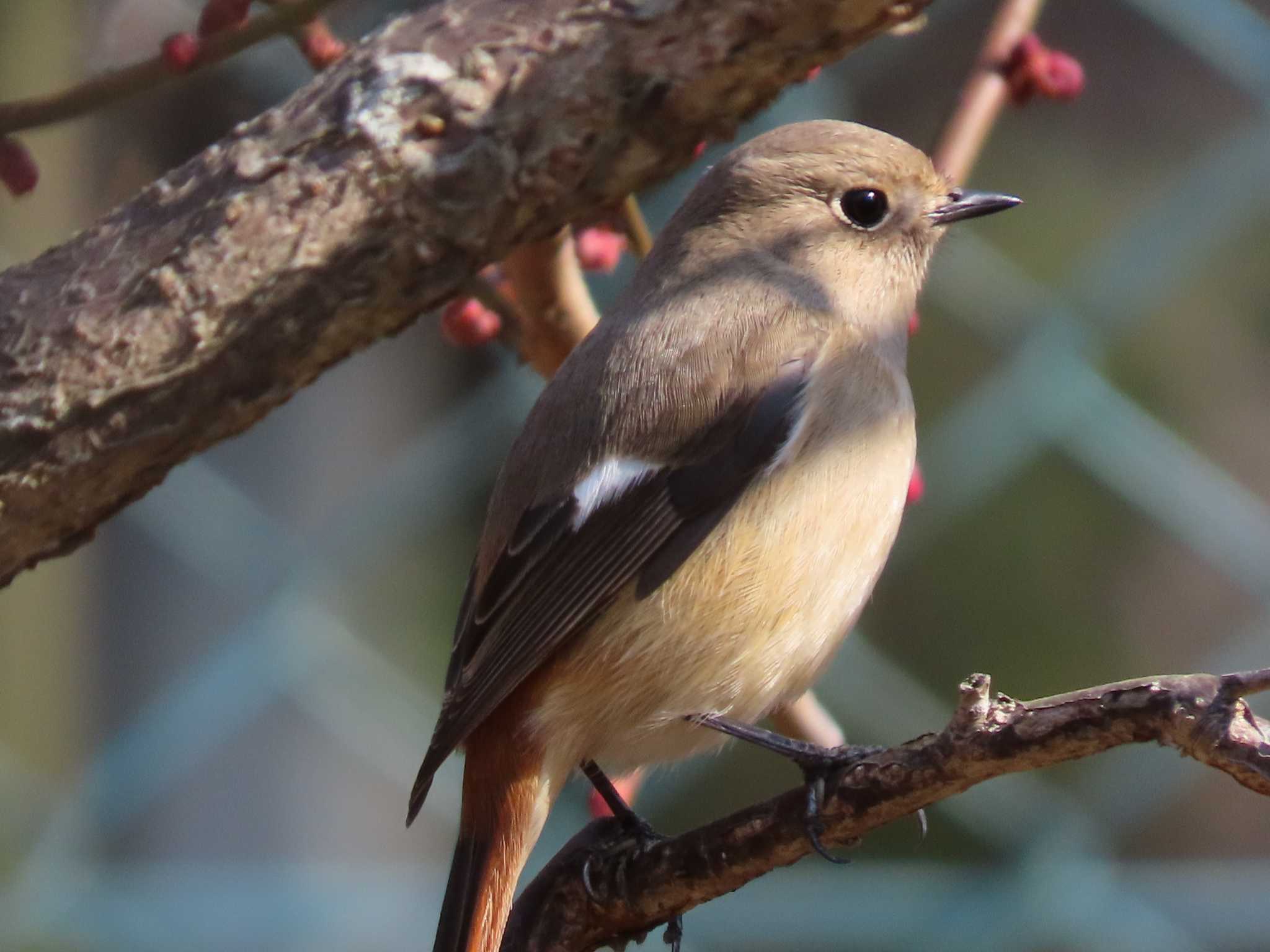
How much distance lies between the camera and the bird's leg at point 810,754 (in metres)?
1.44

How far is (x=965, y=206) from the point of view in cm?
205

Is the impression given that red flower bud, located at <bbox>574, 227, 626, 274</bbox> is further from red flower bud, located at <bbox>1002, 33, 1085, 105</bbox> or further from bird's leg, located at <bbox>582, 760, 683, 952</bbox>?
bird's leg, located at <bbox>582, 760, 683, 952</bbox>

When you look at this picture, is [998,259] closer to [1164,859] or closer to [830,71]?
[830,71]

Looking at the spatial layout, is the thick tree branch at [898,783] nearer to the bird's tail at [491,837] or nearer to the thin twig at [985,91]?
the bird's tail at [491,837]

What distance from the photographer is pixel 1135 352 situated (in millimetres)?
4035

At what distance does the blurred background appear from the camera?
11.1ft

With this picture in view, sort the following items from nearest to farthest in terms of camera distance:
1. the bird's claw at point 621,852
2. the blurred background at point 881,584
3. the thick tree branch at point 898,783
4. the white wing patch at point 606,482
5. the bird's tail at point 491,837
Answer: the thick tree branch at point 898,783, the bird's claw at point 621,852, the bird's tail at point 491,837, the white wing patch at point 606,482, the blurred background at point 881,584

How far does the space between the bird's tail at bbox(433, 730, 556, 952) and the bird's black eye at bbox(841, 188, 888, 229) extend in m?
0.75

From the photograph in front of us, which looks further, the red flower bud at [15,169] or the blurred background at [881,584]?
the blurred background at [881,584]

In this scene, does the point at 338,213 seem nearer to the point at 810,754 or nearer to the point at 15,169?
the point at 15,169

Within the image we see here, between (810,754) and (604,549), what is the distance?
0.35 metres

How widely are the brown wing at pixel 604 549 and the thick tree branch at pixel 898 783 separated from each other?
0.18 meters

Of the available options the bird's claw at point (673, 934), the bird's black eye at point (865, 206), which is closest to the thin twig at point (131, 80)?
the bird's black eye at point (865, 206)

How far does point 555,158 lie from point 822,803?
2.10 ft
